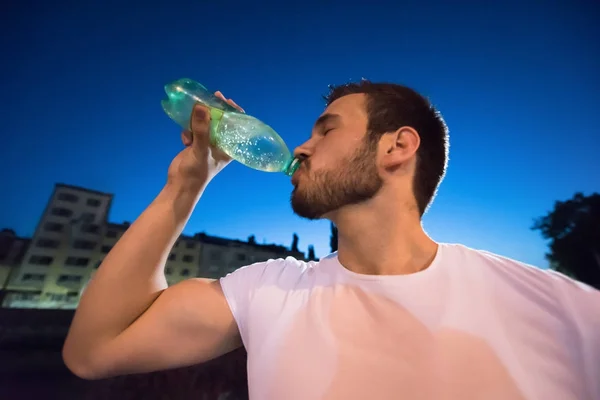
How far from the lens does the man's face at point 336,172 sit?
1.13 metres

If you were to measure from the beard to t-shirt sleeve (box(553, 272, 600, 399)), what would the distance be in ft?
2.26

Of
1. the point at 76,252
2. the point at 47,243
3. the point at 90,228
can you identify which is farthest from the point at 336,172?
the point at 47,243

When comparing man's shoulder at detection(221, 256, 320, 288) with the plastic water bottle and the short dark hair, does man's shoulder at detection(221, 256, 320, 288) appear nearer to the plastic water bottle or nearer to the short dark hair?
the plastic water bottle

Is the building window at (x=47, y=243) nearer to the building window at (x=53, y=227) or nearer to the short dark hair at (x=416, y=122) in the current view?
the building window at (x=53, y=227)

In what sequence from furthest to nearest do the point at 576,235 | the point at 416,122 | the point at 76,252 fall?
the point at 76,252, the point at 576,235, the point at 416,122

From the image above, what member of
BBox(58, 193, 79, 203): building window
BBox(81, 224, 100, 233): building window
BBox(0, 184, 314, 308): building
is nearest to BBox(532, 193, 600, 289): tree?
BBox(0, 184, 314, 308): building

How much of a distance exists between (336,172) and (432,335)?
0.64 metres

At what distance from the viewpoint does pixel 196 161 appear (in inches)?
46.0

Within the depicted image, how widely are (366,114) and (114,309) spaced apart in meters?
1.26

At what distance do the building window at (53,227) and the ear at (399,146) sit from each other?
1147 inches

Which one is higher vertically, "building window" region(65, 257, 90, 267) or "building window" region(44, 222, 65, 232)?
"building window" region(44, 222, 65, 232)

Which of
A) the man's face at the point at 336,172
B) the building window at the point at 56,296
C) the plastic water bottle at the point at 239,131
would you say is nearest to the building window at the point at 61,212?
the building window at the point at 56,296

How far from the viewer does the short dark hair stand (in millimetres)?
1327

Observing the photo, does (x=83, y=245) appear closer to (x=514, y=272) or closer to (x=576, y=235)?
(x=514, y=272)
